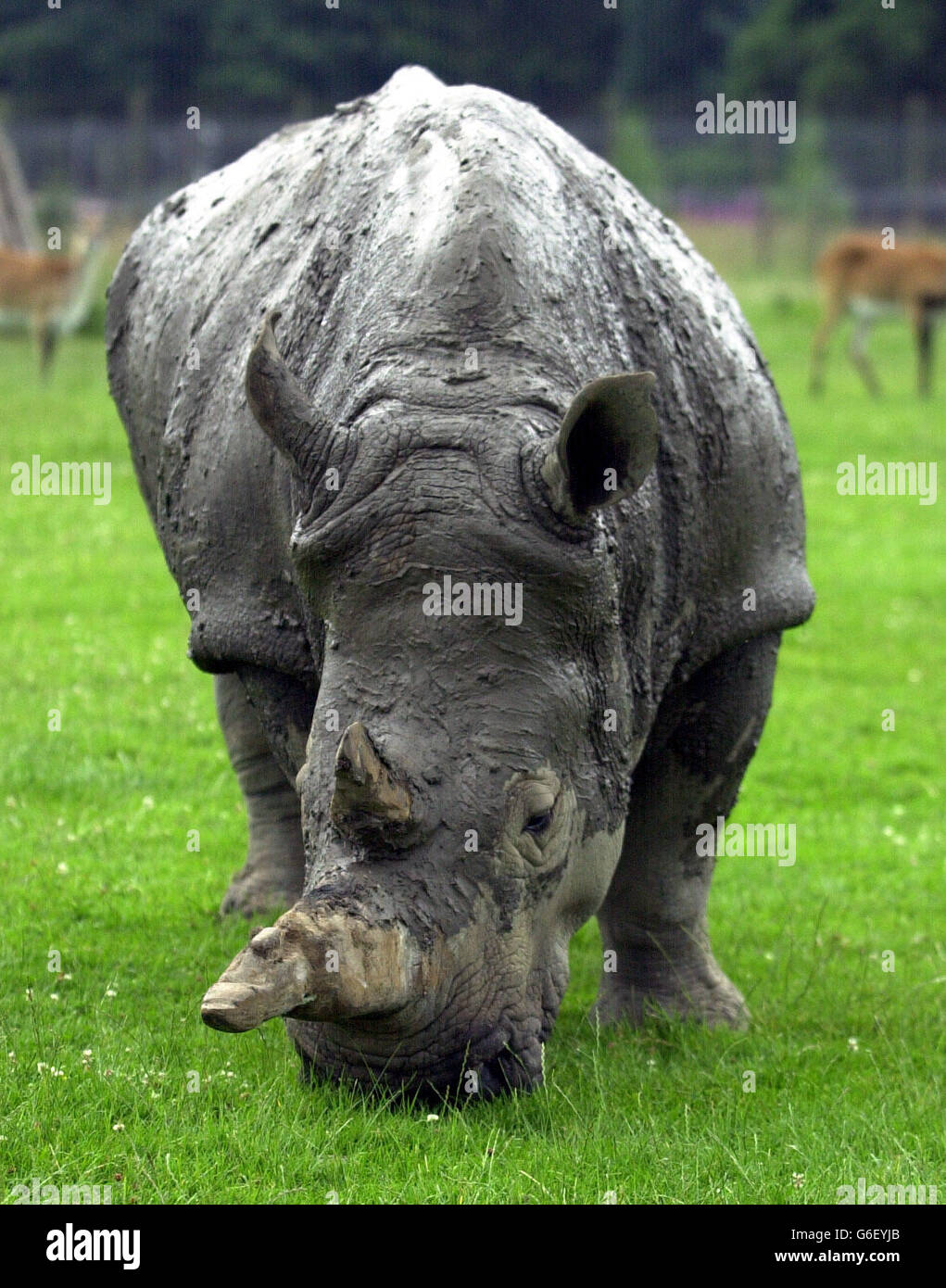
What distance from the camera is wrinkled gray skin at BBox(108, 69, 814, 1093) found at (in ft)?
12.9

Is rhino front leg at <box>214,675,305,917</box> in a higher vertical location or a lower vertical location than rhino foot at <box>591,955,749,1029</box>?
higher

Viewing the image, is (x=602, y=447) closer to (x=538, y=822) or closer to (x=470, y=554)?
(x=470, y=554)

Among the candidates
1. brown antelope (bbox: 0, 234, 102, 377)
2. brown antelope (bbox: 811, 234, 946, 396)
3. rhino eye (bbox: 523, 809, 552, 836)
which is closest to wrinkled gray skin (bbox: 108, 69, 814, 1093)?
rhino eye (bbox: 523, 809, 552, 836)

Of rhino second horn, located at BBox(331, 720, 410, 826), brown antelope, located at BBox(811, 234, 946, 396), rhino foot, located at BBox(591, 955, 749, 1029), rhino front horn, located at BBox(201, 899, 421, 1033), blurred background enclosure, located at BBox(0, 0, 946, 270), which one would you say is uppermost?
blurred background enclosure, located at BBox(0, 0, 946, 270)

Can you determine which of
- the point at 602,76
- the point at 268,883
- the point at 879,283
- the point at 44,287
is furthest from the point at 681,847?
the point at 602,76

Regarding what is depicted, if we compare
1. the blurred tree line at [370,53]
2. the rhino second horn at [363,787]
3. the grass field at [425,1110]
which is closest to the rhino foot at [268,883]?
the grass field at [425,1110]

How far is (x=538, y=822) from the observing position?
4.10 m

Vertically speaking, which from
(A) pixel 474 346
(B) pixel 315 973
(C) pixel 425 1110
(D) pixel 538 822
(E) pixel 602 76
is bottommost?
(C) pixel 425 1110

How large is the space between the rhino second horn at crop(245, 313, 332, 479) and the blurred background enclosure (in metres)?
34.3

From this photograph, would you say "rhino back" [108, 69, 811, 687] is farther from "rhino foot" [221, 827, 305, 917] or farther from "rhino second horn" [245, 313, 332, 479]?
"rhino foot" [221, 827, 305, 917]

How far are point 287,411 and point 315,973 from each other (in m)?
1.32

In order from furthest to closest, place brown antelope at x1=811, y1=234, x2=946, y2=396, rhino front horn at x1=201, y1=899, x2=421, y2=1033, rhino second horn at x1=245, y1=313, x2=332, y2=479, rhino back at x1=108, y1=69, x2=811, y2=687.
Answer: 1. brown antelope at x1=811, y1=234, x2=946, y2=396
2. rhino back at x1=108, y1=69, x2=811, y2=687
3. rhino second horn at x1=245, y1=313, x2=332, y2=479
4. rhino front horn at x1=201, y1=899, x2=421, y2=1033
